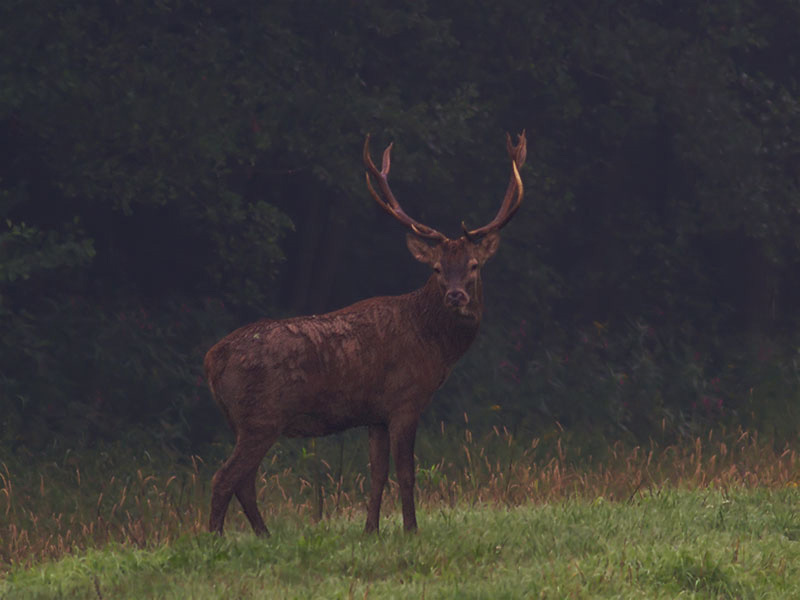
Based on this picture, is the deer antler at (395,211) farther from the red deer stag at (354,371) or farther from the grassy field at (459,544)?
the grassy field at (459,544)

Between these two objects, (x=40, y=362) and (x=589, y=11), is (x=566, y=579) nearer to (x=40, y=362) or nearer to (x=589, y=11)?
(x=40, y=362)

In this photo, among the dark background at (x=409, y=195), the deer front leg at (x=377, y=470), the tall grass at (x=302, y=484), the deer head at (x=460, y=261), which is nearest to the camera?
the deer head at (x=460, y=261)

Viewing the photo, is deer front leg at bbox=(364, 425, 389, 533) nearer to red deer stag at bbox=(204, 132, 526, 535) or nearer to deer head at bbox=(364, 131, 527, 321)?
red deer stag at bbox=(204, 132, 526, 535)

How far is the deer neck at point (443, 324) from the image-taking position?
9266mm

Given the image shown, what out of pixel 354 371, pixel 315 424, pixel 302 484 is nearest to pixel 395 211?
pixel 354 371

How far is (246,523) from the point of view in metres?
10.1

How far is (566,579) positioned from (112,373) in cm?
903

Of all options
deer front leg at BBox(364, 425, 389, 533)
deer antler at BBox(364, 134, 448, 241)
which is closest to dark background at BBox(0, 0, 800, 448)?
deer antler at BBox(364, 134, 448, 241)

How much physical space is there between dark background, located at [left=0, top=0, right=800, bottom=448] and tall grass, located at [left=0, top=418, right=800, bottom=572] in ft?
3.13

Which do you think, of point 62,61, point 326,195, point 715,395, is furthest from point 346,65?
point 715,395

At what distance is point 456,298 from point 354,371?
89 centimetres

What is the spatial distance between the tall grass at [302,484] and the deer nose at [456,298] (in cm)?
173

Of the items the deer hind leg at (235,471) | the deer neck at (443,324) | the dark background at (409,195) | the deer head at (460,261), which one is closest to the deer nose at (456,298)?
the deer head at (460,261)

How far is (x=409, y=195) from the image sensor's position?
61.4ft
